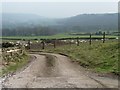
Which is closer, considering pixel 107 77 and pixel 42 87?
pixel 42 87

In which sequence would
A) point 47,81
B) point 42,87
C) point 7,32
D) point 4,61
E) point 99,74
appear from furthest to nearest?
point 7,32
point 4,61
point 99,74
point 47,81
point 42,87

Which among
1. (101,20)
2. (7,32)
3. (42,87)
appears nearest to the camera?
(42,87)

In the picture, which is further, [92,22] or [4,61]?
[92,22]

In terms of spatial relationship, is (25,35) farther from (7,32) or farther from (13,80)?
(13,80)

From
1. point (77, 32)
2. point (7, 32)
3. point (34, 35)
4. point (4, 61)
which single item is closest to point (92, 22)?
point (77, 32)

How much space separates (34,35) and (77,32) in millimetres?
12429

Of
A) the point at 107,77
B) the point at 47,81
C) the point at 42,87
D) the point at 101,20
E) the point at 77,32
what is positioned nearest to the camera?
the point at 42,87

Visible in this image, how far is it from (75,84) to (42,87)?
153cm

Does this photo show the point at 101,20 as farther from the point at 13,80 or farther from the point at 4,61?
the point at 13,80

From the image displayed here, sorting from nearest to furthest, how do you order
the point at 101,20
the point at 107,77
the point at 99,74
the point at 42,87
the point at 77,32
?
the point at 42,87, the point at 107,77, the point at 99,74, the point at 77,32, the point at 101,20

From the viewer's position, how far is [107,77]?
58.5 feet

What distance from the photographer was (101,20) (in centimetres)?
10812

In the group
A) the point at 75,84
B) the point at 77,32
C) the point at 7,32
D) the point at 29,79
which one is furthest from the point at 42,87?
Result: the point at 77,32

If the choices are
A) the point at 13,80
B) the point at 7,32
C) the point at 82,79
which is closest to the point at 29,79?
the point at 13,80
